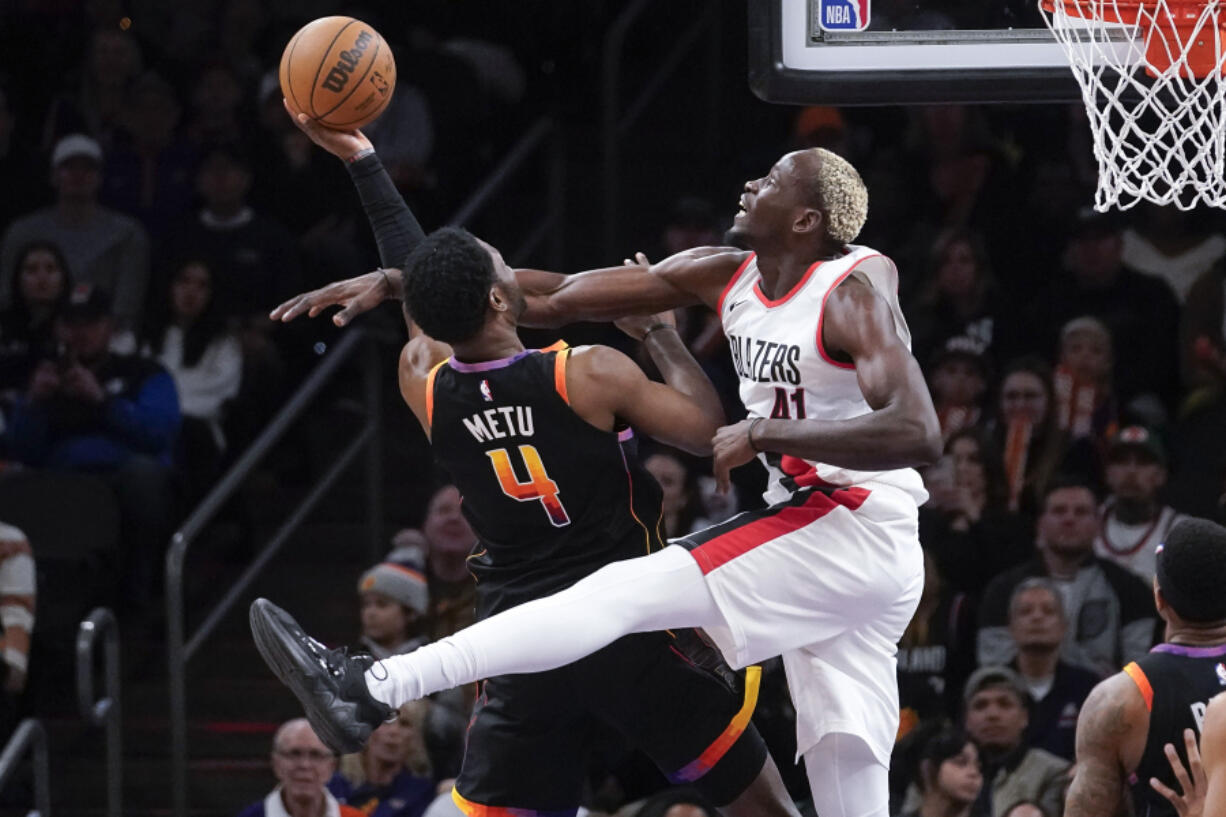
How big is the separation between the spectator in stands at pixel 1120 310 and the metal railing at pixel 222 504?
3.09 m

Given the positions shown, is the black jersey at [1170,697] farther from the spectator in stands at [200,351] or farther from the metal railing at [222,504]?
the spectator in stands at [200,351]

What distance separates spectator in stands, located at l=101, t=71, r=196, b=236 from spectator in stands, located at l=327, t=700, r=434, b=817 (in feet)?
12.2

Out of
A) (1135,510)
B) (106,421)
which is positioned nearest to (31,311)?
(106,421)

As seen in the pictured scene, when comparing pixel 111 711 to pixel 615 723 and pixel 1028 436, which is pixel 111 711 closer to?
pixel 615 723

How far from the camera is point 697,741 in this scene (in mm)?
5008

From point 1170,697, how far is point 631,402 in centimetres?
156

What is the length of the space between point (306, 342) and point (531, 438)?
5.37m

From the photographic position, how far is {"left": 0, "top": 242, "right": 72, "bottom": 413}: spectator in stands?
945 cm

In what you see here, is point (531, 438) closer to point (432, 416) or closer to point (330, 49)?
point (432, 416)

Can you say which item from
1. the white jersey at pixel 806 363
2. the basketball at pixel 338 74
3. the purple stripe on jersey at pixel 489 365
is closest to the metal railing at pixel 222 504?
the basketball at pixel 338 74

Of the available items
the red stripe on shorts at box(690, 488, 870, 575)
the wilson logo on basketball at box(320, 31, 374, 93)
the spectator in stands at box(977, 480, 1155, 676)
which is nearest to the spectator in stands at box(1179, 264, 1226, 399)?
the spectator in stands at box(977, 480, 1155, 676)

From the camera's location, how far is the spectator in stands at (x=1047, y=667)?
7.47m

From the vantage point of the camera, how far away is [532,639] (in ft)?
15.3

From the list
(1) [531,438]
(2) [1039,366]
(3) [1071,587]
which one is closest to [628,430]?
(1) [531,438]
